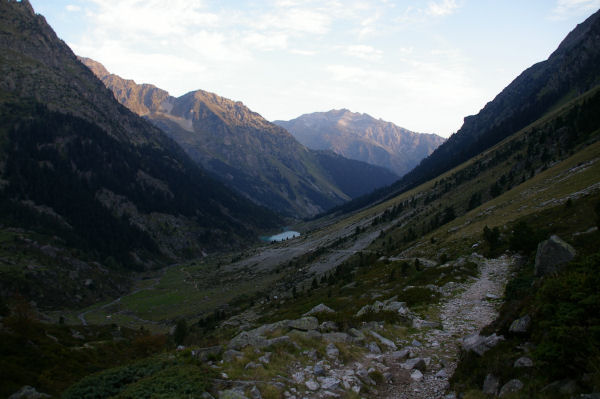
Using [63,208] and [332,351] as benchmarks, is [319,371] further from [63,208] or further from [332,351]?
[63,208]

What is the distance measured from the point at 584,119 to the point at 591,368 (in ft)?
336

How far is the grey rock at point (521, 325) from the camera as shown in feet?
33.9

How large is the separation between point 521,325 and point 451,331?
7.74 m

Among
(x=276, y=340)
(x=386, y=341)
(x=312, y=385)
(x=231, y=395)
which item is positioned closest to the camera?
(x=231, y=395)

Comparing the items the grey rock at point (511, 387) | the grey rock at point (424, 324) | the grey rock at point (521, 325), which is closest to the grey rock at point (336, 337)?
the grey rock at point (424, 324)

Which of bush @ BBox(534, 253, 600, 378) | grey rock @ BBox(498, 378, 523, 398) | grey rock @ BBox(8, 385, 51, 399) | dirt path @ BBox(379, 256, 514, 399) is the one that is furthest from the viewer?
grey rock @ BBox(8, 385, 51, 399)

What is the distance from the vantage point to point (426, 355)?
14.9 metres

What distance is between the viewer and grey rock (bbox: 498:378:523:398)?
A: 27.7 ft

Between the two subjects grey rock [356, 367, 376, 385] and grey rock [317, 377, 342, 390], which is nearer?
grey rock [317, 377, 342, 390]

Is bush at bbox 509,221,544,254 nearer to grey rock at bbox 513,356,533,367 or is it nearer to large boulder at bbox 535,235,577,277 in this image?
large boulder at bbox 535,235,577,277

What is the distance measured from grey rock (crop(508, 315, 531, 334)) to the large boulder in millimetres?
9168

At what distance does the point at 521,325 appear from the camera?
10.4 meters

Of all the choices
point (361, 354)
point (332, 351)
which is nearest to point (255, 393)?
point (332, 351)

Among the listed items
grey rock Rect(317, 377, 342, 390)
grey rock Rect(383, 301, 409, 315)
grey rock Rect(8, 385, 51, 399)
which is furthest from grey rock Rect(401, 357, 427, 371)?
grey rock Rect(8, 385, 51, 399)
